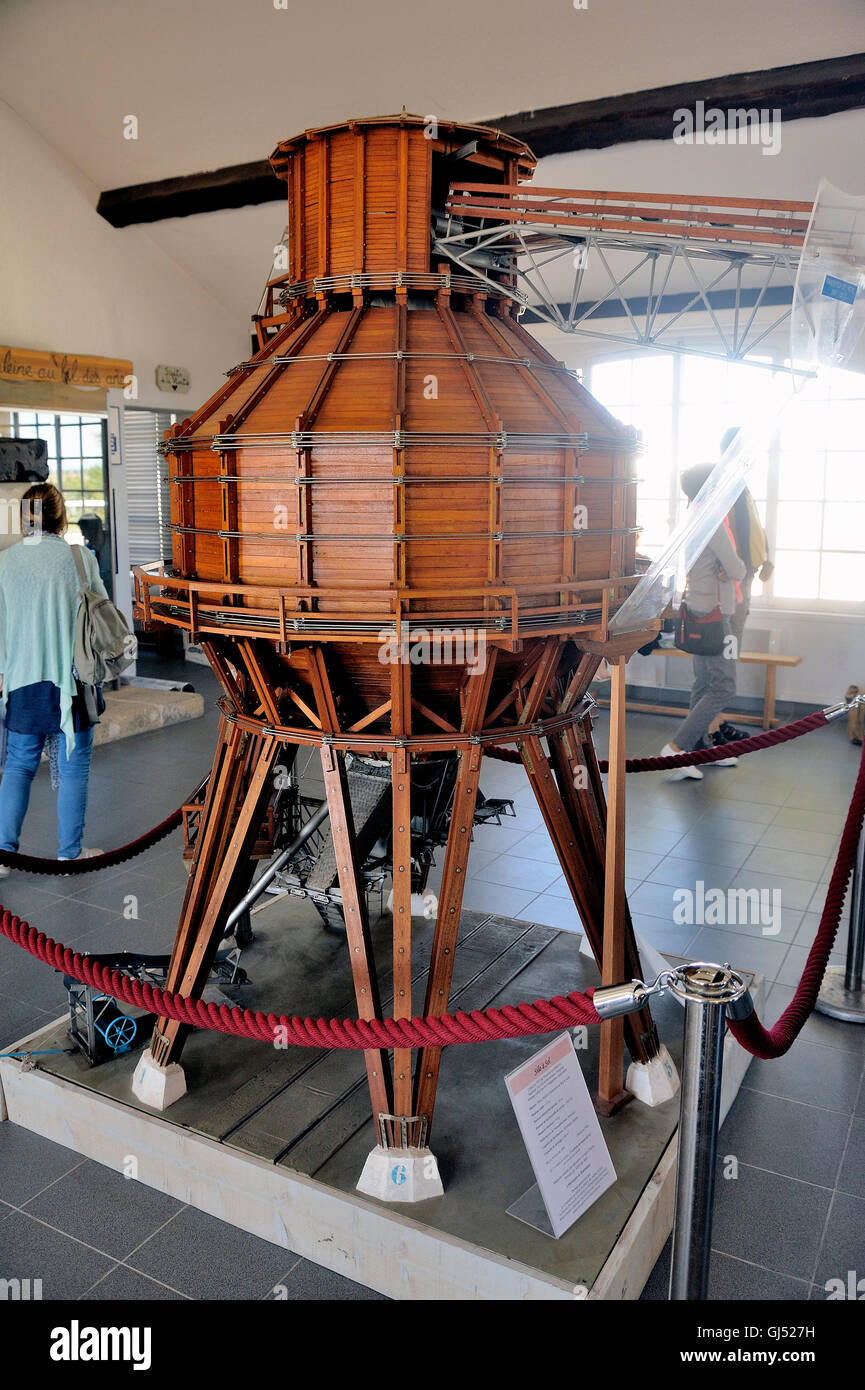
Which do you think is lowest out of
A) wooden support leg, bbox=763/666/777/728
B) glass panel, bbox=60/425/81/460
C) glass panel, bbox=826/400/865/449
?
wooden support leg, bbox=763/666/777/728

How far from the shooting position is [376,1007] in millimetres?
3656

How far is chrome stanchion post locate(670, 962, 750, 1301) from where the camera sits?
7.79ft

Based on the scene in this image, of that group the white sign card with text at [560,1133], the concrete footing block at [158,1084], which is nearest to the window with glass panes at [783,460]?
the white sign card with text at [560,1133]

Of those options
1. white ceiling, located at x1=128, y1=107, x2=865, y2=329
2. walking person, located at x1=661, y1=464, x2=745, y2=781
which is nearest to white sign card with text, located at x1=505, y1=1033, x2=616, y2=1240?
walking person, located at x1=661, y1=464, x2=745, y2=781

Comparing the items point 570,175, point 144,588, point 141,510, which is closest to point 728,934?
point 144,588

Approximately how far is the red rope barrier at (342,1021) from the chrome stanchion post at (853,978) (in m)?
2.53

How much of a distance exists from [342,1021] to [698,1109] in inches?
49.1

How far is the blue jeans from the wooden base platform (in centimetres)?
232

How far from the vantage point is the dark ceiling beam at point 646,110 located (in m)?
7.25

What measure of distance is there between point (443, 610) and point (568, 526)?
2.04ft

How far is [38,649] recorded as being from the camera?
20.4ft

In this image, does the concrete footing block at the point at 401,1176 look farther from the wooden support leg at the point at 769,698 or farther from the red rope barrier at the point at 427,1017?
the wooden support leg at the point at 769,698

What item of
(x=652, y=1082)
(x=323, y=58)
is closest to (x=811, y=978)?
(x=652, y=1082)

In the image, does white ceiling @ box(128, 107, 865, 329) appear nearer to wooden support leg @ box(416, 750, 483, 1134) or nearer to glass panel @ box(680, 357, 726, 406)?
glass panel @ box(680, 357, 726, 406)
